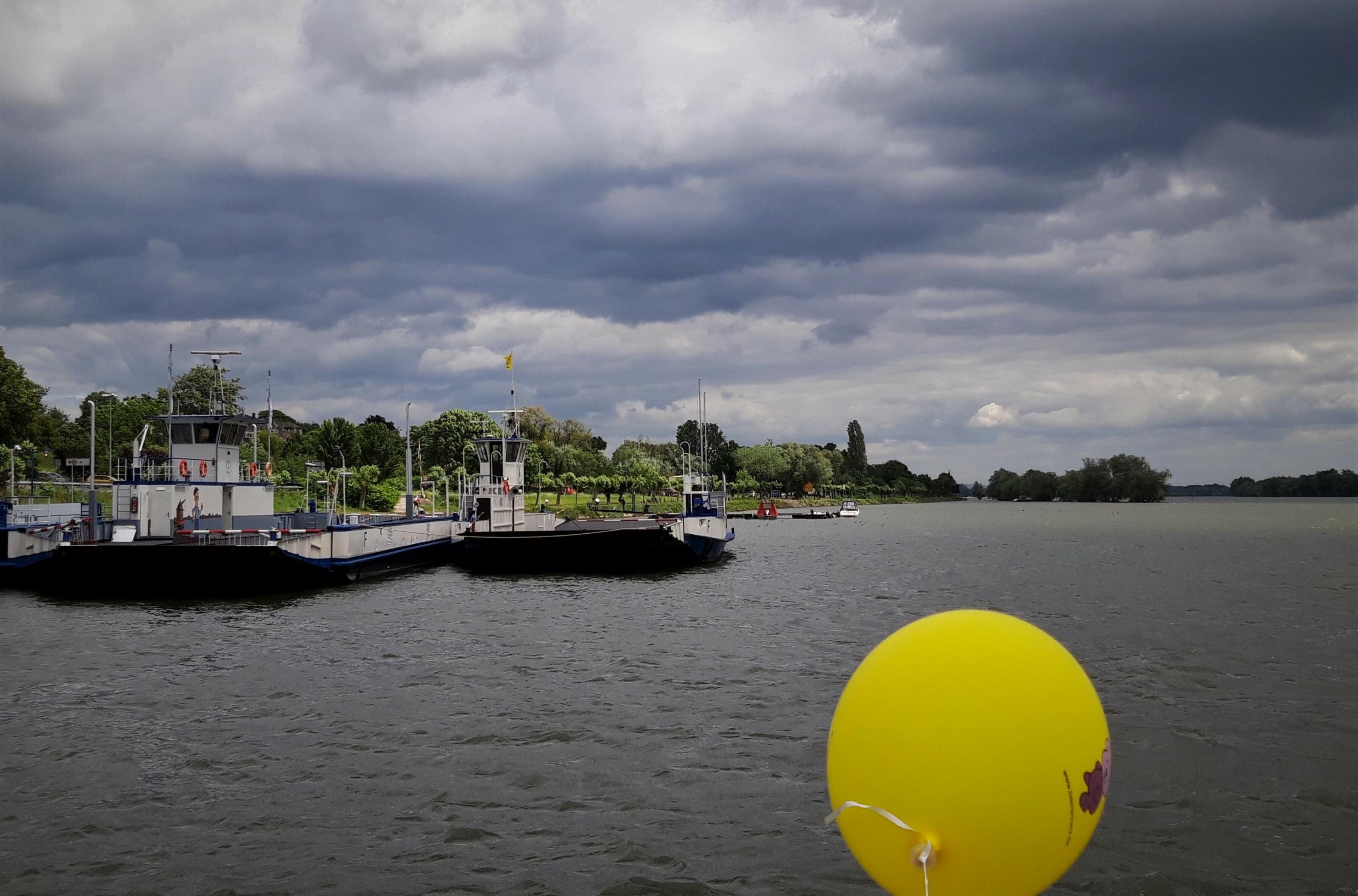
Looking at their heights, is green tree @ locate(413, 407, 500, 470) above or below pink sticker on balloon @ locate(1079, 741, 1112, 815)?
above

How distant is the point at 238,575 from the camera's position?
113 feet

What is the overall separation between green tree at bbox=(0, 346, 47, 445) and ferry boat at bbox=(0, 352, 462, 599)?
27.2 metres

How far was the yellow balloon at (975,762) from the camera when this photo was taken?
16.6ft

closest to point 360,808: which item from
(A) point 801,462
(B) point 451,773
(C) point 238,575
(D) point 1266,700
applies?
(B) point 451,773

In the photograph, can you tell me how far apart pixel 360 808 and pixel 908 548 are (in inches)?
2617

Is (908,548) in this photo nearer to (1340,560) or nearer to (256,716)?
(1340,560)


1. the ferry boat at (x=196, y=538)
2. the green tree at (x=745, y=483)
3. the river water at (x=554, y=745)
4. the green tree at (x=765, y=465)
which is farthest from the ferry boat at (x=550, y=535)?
the green tree at (x=765, y=465)

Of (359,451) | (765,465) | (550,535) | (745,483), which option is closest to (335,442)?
(359,451)

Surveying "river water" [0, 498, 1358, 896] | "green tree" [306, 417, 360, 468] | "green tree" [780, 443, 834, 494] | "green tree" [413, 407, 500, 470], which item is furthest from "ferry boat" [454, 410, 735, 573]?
"green tree" [780, 443, 834, 494]

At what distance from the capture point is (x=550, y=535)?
43.8 m

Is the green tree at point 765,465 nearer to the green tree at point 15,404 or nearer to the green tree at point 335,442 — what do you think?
the green tree at point 335,442

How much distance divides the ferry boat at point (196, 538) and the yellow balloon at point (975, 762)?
32.8 m

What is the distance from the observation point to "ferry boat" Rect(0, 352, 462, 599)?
33781 millimetres

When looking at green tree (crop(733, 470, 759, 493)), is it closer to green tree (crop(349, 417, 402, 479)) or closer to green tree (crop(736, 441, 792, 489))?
green tree (crop(736, 441, 792, 489))
